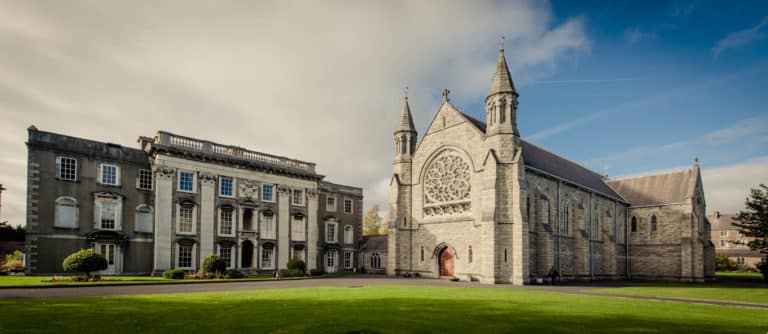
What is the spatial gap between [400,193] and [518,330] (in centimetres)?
3239

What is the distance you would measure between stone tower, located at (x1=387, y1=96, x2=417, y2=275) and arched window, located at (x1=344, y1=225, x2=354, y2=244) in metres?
10.0

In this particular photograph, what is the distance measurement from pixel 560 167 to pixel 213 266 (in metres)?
36.5

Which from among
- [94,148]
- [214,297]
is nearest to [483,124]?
[214,297]

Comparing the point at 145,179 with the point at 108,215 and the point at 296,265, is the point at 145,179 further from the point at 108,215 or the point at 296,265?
the point at 296,265

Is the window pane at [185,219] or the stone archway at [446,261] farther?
the stone archway at [446,261]

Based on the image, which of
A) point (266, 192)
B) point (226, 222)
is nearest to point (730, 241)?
point (266, 192)

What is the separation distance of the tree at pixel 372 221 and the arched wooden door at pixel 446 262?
38354 millimetres

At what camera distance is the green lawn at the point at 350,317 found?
10320 mm

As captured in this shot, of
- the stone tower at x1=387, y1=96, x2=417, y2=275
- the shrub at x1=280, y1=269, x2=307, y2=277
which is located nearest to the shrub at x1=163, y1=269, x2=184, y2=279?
the shrub at x1=280, y1=269, x2=307, y2=277

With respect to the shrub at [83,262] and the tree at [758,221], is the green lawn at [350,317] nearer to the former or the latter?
the shrub at [83,262]

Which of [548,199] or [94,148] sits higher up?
[94,148]

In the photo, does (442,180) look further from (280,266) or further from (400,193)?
(280,266)

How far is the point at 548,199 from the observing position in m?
37.5

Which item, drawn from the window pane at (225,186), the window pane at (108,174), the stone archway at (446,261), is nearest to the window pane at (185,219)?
the window pane at (225,186)
